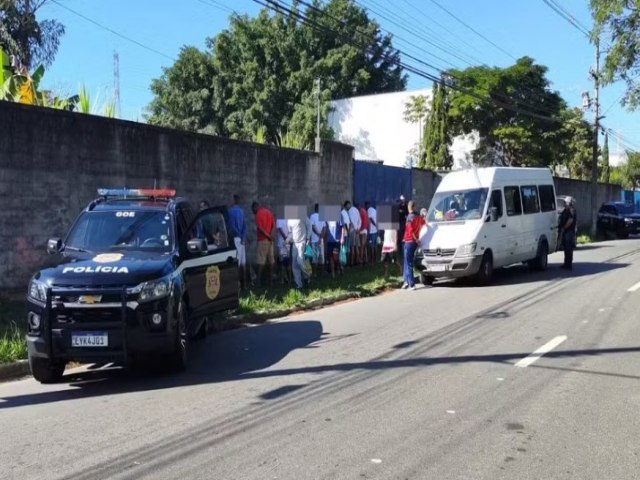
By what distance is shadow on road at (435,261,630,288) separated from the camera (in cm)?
1543

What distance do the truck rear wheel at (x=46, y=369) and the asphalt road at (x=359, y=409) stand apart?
119 mm

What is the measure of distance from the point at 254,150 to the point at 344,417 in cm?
1073

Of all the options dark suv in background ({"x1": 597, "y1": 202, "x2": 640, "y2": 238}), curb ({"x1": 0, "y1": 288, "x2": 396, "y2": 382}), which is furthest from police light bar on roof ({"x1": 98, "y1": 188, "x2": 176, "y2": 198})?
dark suv in background ({"x1": 597, "y1": 202, "x2": 640, "y2": 238})

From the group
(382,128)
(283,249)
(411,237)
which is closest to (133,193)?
(283,249)

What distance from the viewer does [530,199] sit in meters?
16.9

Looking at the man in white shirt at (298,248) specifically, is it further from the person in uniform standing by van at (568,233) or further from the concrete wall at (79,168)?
the person in uniform standing by van at (568,233)

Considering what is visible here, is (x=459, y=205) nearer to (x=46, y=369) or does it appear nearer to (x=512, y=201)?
(x=512, y=201)

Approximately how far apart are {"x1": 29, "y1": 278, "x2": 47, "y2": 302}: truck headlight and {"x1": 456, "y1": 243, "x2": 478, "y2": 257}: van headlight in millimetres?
9491

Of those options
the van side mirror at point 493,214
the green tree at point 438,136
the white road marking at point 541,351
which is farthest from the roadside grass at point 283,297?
the green tree at point 438,136

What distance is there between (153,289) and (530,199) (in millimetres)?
12554

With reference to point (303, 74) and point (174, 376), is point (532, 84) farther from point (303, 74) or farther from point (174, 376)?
point (174, 376)

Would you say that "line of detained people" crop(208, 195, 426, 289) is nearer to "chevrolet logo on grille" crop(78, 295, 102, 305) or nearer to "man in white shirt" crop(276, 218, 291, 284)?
"man in white shirt" crop(276, 218, 291, 284)

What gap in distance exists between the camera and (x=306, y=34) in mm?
42656

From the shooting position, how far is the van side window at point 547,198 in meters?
17.6
